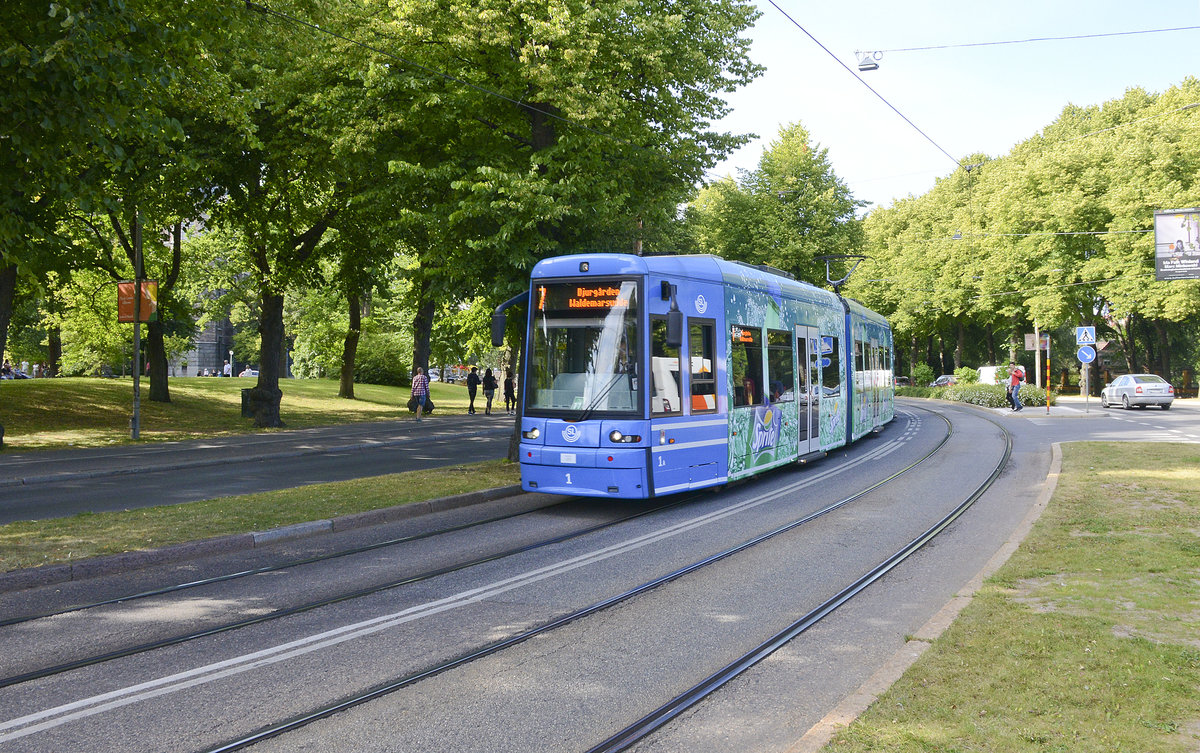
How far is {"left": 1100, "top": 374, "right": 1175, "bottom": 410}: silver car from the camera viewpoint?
114ft

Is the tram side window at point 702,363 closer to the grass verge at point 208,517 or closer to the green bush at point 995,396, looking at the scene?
the grass verge at point 208,517

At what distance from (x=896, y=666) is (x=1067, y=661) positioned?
952 mm

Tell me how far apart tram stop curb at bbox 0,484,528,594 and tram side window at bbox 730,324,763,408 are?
13.4ft

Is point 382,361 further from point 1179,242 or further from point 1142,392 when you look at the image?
point 1179,242

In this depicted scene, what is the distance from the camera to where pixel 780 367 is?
13945 mm

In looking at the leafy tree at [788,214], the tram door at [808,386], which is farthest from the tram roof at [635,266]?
the leafy tree at [788,214]

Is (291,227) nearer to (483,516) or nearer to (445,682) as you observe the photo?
(483,516)

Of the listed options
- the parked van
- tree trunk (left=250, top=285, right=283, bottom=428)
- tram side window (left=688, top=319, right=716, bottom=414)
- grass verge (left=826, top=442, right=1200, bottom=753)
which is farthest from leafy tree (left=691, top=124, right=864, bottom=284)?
grass verge (left=826, top=442, right=1200, bottom=753)

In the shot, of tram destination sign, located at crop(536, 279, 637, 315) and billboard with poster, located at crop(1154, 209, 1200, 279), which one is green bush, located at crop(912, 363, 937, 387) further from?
tram destination sign, located at crop(536, 279, 637, 315)

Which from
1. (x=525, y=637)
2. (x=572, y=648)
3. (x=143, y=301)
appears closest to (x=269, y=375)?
(x=143, y=301)

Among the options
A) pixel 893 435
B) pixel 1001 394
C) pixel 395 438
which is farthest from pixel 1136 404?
pixel 395 438

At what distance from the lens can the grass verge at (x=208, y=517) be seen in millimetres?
8250

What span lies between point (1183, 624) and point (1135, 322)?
5538cm

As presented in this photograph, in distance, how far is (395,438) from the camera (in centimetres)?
2306
